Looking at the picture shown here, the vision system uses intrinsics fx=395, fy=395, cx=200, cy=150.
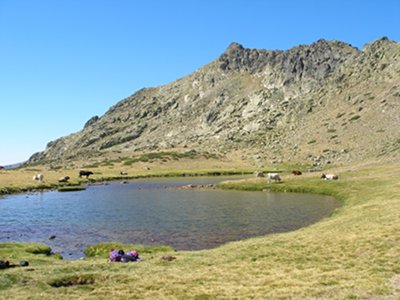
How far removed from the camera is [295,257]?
Result: 2662cm

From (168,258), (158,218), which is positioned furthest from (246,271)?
(158,218)

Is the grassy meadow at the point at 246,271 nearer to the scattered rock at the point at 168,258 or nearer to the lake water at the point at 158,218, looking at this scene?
the scattered rock at the point at 168,258

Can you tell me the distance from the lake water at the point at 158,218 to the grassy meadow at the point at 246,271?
606cm

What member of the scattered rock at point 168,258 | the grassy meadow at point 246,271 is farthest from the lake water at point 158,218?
the scattered rock at point 168,258

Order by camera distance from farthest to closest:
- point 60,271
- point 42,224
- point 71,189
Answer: point 71,189 → point 42,224 → point 60,271

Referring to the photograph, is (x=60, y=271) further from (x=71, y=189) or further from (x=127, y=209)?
(x=71, y=189)

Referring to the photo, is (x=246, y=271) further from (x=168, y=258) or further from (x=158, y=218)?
(x=158, y=218)

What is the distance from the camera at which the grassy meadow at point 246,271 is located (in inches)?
786

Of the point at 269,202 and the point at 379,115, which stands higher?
the point at 379,115

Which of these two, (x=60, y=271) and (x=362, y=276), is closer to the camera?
(x=362, y=276)

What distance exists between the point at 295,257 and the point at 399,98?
15163 cm

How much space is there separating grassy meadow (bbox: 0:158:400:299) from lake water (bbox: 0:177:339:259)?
606cm

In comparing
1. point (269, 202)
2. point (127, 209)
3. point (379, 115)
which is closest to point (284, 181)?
point (269, 202)

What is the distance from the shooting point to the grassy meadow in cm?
1997
